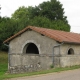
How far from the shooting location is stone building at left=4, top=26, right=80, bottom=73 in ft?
71.8

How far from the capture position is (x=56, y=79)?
42.2ft

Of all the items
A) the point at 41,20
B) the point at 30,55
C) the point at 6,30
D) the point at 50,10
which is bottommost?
the point at 30,55

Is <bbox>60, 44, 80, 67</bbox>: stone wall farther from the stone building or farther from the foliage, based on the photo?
the foliage

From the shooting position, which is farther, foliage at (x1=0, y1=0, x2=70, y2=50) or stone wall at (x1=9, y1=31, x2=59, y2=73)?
foliage at (x1=0, y1=0, x2=70, y2=50)

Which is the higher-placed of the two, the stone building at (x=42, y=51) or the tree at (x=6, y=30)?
the tree at (x=6, y=30)

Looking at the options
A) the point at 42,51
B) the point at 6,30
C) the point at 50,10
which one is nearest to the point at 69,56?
the point at 42,51

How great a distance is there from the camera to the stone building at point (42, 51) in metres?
21.9

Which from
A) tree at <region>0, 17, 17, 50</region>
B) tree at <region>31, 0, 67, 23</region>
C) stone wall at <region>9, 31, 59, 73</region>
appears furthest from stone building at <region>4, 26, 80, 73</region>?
tree at <region>31, 0, 67, 23</region>

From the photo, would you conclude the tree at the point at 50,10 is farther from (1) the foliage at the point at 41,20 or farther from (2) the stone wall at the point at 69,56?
(2) the stone wall at the point at 69,56

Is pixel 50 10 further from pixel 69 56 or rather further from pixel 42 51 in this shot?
pixel 69 56

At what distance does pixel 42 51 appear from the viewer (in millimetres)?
23109

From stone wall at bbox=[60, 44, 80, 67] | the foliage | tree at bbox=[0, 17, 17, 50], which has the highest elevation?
the foliage

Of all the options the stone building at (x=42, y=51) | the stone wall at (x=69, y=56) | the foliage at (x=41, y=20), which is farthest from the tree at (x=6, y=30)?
the stone wall at (x=69, y=56)

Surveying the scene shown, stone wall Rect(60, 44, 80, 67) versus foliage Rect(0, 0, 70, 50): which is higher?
foliage Rect(0, 0, 70, 50)
